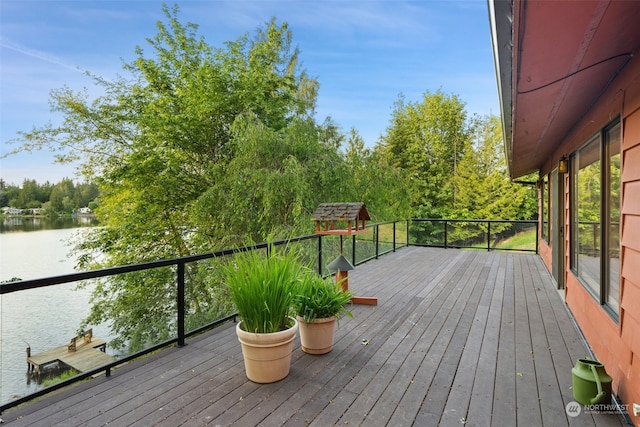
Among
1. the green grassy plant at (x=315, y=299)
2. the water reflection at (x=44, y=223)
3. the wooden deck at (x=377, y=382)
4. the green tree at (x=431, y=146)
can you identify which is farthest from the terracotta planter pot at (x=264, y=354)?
the green tree at (x=431, y=146)

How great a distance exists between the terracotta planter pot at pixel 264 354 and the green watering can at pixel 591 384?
1825 millimetres

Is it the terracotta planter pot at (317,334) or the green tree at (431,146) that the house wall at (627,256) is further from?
the green tree at (431,146)

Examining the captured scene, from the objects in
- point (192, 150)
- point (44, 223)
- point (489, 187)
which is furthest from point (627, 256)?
point (489, 187)

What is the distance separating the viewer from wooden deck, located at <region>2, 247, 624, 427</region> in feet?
6.67

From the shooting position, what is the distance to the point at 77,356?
101 inches

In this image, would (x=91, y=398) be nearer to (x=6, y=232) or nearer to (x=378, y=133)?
(x=6, y=232)

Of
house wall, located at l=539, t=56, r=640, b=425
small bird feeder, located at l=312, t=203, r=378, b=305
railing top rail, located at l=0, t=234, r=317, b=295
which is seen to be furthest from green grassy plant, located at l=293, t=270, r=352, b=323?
house wall, located at l=539, t=56, r=640, b=425

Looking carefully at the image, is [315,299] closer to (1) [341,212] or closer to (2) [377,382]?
(2) [377,382]

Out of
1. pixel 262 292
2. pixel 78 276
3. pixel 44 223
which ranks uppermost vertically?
pixel 44 223

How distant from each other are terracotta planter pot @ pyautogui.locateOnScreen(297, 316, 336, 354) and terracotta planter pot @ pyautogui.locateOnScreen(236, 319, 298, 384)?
0.42 meters

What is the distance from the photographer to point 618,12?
141cm

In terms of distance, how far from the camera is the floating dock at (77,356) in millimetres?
2438

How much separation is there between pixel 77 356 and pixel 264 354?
4.53ft

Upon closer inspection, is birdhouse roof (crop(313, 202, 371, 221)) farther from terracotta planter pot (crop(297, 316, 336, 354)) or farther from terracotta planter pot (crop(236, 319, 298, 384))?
terracotta planter pot (crop(236, 319, 298, 384))
